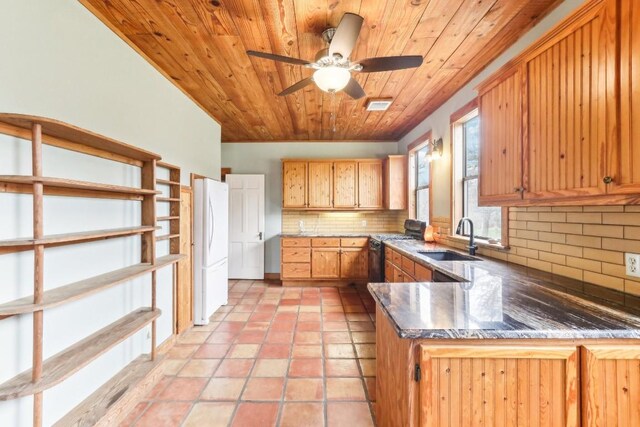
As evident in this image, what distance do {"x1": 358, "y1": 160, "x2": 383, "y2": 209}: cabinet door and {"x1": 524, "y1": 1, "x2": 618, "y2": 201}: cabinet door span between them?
146 inches

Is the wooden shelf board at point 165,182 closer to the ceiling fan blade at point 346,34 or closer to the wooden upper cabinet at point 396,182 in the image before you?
the ceiling fan blade at point 346,34

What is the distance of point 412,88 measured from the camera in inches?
131

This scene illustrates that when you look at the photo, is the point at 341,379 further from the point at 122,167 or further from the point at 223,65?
the point at 223,65

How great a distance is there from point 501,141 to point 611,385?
1.51 m

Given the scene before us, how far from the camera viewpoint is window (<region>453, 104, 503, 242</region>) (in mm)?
3031

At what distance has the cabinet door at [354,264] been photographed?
5199mm

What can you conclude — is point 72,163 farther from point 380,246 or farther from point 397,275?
point 380,246

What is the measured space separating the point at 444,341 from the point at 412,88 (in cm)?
297

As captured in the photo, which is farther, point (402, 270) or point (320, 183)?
point (320, 183)

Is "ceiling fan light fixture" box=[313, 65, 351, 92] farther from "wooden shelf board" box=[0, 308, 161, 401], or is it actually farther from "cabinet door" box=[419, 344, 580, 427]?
"wooden shelf board" box=[0, 308, 161, 401]

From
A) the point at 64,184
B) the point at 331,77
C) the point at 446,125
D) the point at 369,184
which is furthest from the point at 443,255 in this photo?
the point at 64,184

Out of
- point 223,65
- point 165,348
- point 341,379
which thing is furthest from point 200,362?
point 223,65

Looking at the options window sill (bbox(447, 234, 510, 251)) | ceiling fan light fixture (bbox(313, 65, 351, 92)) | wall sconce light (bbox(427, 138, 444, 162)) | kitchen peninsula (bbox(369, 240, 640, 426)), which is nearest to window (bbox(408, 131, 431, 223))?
wall sconce light (bbox(427, 138, 444, 162))

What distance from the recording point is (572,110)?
4.88ft
